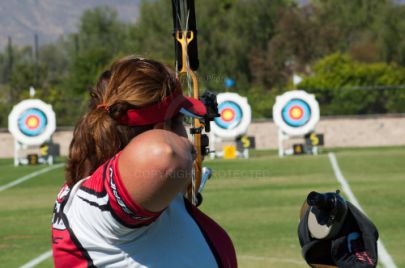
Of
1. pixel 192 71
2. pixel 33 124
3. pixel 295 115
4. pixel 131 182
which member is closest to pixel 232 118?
pixel 295 115

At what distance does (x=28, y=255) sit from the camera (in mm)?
9148

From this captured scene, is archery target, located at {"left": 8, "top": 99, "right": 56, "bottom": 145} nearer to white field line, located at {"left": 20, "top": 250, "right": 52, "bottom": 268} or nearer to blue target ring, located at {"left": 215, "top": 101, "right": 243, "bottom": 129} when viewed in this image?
blue target ring, located at {"left": 215, "top": 101, "right": 243, "bottom": 129}

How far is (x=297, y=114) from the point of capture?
25281 mm

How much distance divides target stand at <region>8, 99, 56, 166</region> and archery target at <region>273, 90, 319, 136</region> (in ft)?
18.4

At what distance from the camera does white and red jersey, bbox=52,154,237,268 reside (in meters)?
2.26

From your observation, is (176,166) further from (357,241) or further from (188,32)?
(188,32)

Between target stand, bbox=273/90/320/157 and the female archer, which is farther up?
target stand, bbox=273/90/320/157

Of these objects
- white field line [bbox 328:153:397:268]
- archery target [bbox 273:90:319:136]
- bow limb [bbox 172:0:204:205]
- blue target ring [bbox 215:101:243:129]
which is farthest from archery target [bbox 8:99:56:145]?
bow limb [bbox 172:0:204:205]

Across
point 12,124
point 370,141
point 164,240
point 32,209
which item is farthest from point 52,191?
point 370,141

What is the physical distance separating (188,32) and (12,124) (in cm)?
2183

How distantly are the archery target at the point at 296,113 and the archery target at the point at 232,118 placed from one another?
0.77 meters

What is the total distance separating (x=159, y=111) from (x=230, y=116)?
2353cm

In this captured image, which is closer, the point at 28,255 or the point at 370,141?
the point at 28,255

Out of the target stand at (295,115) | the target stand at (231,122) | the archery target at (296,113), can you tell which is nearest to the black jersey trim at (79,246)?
the target stand at (231,122)
